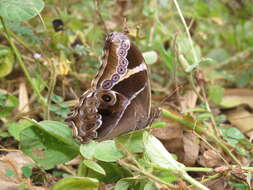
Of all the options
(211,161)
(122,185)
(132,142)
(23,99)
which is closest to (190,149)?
(211,161)

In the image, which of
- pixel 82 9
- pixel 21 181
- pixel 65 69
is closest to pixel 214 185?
pixel 21 181

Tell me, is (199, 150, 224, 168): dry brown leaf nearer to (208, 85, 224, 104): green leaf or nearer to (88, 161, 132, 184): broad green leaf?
(88, 161, 132, 184): broad green leaf

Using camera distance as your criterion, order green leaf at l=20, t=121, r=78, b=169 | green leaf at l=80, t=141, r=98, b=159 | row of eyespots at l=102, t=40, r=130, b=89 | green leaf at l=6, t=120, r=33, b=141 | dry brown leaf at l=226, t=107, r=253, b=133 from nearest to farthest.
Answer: green leaf at l=80, t=141, r=98, b=159 < green leaf at l=20, t=121, r=78, b=169 < row of eyespots at l=102, t=40, r=130, b=89 < green leaf at l=6, t=120, r=33, b=141 < dry brown leaf at l=226, t=107, r=253, b=133

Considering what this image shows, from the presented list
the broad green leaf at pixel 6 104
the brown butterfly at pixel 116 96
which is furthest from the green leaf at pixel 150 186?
the broad green leaf at pixel 6 104

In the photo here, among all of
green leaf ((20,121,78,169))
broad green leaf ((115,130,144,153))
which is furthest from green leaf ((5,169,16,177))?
broad green leaf ((115,130,144,153))

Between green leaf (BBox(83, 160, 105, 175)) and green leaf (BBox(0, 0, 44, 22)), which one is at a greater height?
green leaf (BBox(0, 0, 44, 22))

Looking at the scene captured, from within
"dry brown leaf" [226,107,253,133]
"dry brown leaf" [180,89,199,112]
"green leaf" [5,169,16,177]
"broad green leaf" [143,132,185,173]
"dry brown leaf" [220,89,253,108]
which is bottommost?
"dry brown leaf" [226,107,253,133]

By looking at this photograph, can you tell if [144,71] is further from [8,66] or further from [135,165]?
[8,66]
